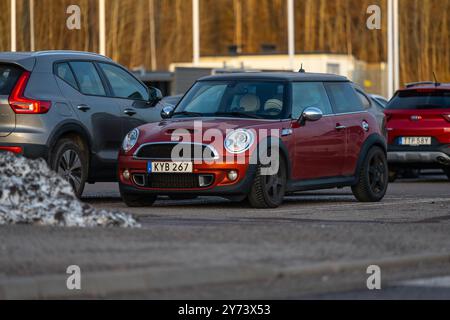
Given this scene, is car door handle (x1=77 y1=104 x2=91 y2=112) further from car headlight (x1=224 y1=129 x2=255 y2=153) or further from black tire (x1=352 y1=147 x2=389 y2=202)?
black tire (x1=352 y1=147 x2=389 y2=202)

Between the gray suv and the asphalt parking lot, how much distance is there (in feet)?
6.66

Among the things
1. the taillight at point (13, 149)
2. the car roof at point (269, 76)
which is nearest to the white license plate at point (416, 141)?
the car roof at point (269, 76)

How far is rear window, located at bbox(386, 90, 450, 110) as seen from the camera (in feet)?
77.1

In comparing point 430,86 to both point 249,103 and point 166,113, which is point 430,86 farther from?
point 166,113

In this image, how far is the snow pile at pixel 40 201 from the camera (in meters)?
12.6

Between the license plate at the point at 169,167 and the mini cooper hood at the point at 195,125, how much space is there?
0.90ft

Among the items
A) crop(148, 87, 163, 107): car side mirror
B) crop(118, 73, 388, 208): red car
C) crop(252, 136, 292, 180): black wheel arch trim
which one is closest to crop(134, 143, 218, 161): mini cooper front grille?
crop(118, 73, 388, 208): red car

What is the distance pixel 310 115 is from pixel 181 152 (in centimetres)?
165

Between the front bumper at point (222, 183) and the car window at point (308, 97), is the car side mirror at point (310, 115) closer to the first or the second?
the car window at point (308, 97)

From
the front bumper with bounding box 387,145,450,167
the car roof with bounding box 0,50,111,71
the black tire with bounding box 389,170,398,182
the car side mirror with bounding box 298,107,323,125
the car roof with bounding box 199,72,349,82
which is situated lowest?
the black tire with bounding box 389,170,398,182

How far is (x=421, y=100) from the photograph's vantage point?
23.7 metres

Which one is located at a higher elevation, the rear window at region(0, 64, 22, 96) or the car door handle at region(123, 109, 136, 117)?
the rear window at region(0, 64, 22, 96)

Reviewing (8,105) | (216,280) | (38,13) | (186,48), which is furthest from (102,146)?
(186,48)

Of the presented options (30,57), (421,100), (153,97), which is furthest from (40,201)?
(421,100)
